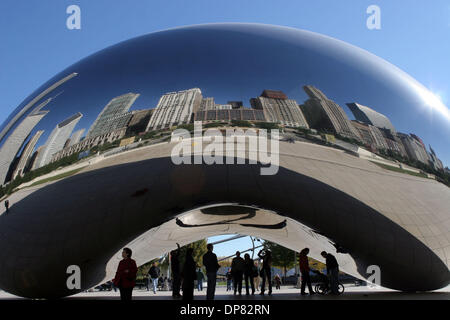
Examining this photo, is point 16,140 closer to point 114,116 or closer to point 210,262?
point 114,116

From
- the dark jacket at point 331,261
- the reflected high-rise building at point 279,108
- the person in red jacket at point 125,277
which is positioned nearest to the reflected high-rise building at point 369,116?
the reflected high-rise building at point 279,108

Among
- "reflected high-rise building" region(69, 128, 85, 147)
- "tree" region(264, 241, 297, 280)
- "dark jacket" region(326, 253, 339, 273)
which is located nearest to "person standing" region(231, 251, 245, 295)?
"dark jacket" region(326, 253, 339, 273)

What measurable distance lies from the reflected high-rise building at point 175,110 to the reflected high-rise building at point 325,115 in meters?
1.48

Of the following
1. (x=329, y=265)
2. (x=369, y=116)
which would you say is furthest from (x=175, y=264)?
(x=369, y=116)

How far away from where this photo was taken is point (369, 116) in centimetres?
535

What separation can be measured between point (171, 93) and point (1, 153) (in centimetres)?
298

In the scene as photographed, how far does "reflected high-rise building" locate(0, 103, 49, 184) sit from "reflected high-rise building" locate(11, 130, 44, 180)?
0.17m

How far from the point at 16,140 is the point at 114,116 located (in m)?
1.88

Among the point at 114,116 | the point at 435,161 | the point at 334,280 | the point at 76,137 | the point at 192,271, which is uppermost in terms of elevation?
the point at 114,116

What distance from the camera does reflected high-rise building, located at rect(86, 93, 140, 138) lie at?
16.7 ft

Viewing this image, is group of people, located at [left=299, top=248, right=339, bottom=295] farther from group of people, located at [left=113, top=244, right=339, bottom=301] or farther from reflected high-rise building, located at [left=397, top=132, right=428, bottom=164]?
reflected high-rise building, located at [left=397, top=132, right=428, bottom=164]

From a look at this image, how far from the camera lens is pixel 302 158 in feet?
16.8

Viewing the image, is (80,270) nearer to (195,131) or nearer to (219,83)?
(195,131)

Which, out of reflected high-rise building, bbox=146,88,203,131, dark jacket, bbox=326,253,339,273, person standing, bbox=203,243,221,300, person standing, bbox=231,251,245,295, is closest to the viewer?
reflected high-rise building, bbox=146,88,203,131
